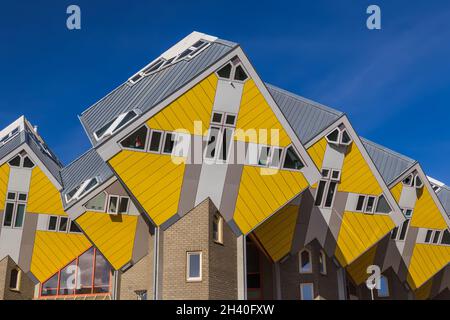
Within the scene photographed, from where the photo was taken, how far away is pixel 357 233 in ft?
106

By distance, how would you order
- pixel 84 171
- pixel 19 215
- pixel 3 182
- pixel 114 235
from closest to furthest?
pixel 114 235 → pixel 3 182 → pixel 19 215 → pixel 84 171

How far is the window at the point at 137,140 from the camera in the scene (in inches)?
909

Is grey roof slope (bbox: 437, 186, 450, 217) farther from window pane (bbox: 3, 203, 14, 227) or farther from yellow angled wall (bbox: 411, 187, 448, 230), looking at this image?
window pane (bbox: 3, 203, 14, 227)

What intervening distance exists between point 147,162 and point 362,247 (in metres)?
15.6

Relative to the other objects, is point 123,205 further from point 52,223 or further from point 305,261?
point 305,261

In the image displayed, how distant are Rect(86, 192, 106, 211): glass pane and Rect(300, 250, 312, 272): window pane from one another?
40.1 ft

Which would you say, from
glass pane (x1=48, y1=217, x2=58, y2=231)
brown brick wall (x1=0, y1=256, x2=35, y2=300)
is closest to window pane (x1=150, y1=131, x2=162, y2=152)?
glass pane (x1=48, y1=217, x2=58, y2=231)

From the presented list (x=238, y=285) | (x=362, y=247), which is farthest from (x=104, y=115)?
(x=362, y=247)

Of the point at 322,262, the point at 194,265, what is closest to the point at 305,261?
the point at 322,262

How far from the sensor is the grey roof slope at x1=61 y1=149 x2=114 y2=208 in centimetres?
3179

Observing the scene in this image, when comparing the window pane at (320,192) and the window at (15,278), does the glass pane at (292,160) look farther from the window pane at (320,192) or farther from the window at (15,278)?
the window at (15,278)

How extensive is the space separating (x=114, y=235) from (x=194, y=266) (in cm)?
856
